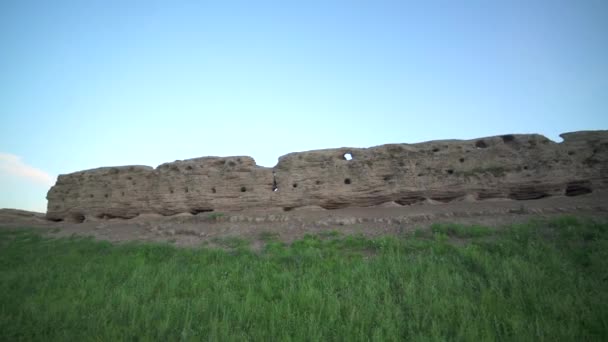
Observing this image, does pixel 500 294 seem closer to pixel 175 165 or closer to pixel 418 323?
pixel 418 323

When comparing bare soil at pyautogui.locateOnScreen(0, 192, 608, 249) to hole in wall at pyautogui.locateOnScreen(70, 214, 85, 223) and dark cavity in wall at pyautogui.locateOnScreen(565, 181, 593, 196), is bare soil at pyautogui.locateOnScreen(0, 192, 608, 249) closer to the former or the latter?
dark cavity in wall at pyautogui.locateOnScreen(565, 181, 593, 196)

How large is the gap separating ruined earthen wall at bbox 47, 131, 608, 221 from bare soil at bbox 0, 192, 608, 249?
0.52m

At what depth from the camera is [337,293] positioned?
4.79 metres

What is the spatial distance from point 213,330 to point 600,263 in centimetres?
592

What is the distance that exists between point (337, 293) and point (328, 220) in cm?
628

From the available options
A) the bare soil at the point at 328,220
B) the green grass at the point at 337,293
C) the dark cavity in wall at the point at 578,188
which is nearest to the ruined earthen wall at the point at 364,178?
the dark cavity in wall at the point at 578,188

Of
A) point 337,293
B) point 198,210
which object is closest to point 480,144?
point 337,293

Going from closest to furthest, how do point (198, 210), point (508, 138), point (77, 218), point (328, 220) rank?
1. point (328, 220)
2. point (508, 138)
3. point (198, 210)
4. point (77, 218)

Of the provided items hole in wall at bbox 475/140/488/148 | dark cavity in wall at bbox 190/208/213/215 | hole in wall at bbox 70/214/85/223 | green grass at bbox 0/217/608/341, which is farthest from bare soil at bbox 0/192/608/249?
hole in wall at bbox 475/140/488/148

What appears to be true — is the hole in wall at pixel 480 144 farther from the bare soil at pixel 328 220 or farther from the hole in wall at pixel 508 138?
the bare soil at pixel 328 220

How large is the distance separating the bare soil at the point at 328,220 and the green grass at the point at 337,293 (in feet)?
5.66

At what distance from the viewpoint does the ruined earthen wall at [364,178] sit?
438 inches

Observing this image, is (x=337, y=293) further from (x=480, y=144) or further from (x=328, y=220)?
(x=480, y=144)

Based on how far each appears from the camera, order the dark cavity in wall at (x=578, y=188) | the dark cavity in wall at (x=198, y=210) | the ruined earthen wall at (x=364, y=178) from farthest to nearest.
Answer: the dark cavity in wall at (x=198, y=210)
the ruined earthen wall at (x=364, y=178)
the dark cavity in wall at (x=578, y=188)
